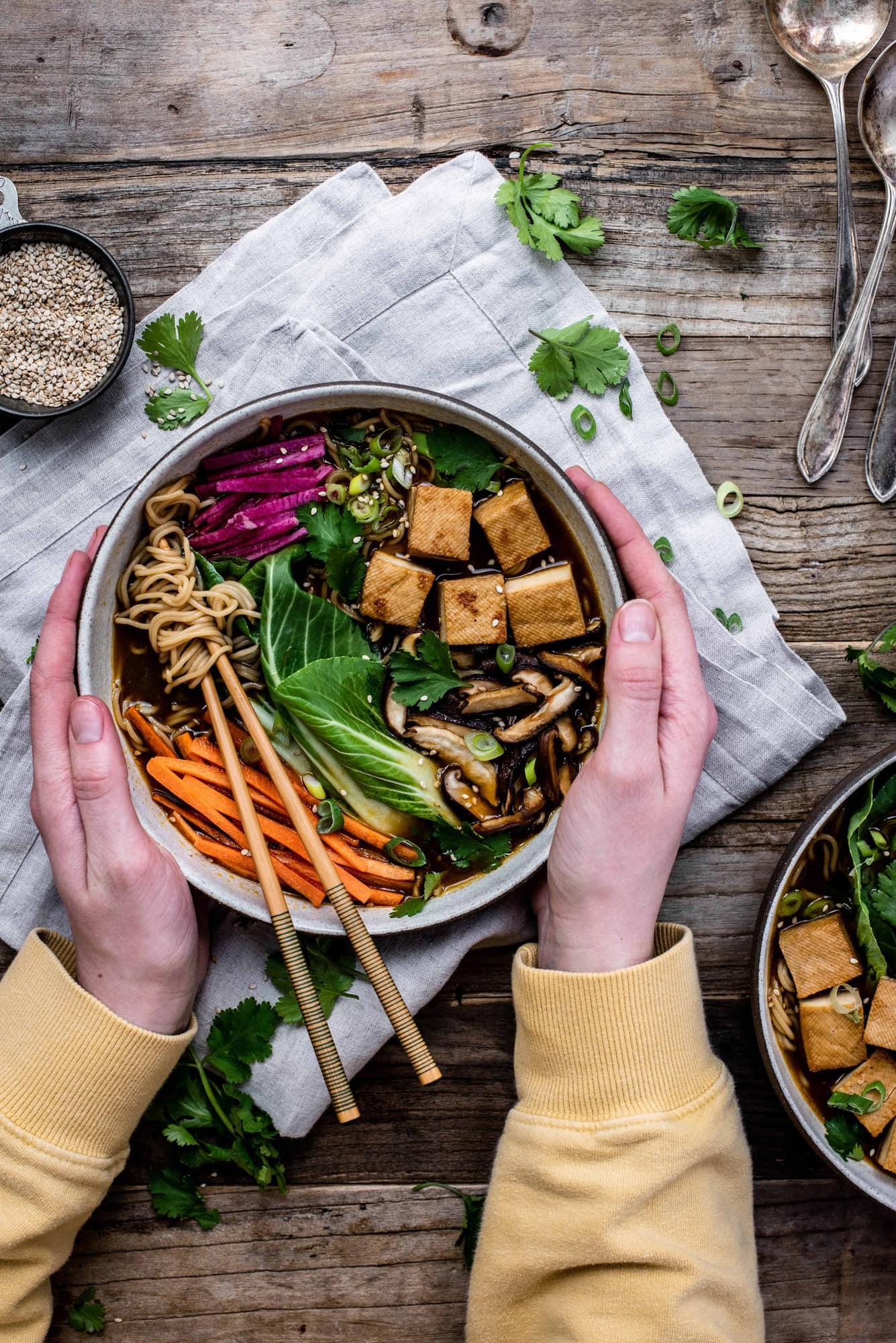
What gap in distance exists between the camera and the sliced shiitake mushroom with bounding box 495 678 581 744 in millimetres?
2490

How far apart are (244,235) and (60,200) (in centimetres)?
53

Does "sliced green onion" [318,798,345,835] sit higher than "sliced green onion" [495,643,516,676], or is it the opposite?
"sliced green onion" [495,643,516,676]

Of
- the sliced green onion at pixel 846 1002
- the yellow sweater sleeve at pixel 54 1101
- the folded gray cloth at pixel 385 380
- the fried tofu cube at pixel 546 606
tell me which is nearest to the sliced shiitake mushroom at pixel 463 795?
the folded gray cloth at pixel 385 380

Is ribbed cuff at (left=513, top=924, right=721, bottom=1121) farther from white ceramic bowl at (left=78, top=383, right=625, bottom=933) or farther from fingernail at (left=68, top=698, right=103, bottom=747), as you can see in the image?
fingernail at (left=68, top=698, right=103, bottom=747)

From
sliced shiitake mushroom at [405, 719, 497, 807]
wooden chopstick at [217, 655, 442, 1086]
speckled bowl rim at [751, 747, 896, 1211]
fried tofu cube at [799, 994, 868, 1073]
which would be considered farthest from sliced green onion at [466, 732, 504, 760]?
fried tofu cube at [799, 994, 868, 1073]

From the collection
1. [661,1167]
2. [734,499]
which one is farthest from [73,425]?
[661,1167]

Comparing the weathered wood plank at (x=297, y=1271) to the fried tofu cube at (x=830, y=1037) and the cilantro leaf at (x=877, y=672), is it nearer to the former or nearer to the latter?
the fried tofu cube at (x=830, y=1037)

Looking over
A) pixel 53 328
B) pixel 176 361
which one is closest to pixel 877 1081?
pixel 176 361

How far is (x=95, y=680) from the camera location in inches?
92.6

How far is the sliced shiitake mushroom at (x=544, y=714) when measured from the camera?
249 cm

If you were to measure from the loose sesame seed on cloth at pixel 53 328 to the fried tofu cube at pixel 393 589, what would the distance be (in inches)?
35.9

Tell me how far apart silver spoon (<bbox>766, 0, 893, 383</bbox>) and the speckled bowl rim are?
1207 millimetres

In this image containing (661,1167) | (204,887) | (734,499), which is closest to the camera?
(661,1167)

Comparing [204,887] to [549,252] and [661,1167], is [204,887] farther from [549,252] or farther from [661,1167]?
[549,252]
